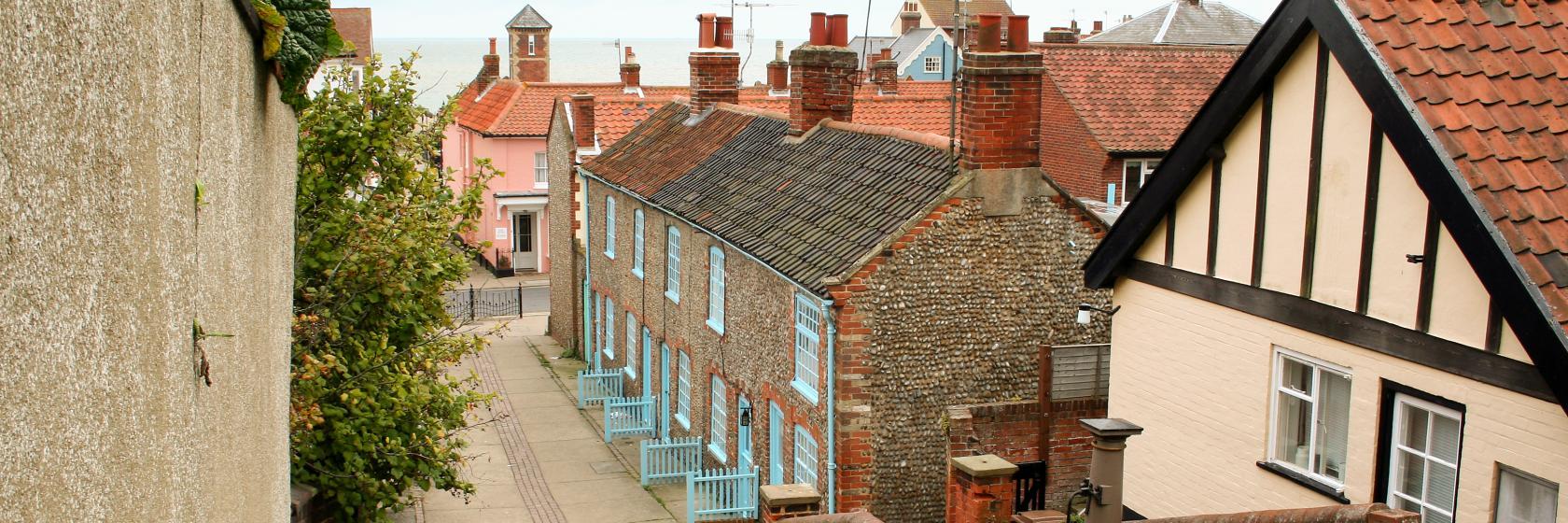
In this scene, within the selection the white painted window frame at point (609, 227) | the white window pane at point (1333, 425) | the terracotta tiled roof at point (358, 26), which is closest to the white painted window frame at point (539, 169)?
the terracotta tiled roof at point (358, 26)

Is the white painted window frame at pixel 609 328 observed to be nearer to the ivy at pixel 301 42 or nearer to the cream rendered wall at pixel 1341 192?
the cream rendered wall at pixel 1341 192

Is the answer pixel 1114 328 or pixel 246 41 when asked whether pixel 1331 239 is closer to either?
pixel 1114 328

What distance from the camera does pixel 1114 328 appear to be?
12.6 m

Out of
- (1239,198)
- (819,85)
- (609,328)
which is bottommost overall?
(609,328)

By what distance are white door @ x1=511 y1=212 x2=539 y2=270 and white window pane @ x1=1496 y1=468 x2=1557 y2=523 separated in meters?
42.2

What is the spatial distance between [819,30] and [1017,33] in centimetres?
683

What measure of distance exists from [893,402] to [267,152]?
10847 millimetres

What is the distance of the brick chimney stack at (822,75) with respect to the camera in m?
22.4

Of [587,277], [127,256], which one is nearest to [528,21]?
[587,277]

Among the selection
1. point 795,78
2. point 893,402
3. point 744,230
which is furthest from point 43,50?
point 795,78

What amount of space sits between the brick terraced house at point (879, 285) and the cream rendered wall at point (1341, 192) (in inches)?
243

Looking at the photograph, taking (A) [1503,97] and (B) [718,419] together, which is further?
(B) [718,419]

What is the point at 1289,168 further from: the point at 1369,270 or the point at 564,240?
the point at 564,240

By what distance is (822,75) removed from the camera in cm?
2302
